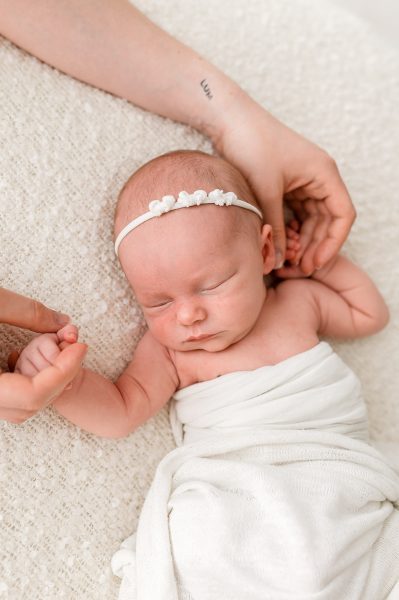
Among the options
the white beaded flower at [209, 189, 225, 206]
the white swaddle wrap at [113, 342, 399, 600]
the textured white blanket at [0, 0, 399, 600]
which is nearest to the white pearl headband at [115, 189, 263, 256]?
the white beaded flower at [209, 189, 225, 206]

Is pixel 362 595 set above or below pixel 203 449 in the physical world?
below

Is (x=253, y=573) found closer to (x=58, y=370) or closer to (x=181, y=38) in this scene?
(x=58, y=370)

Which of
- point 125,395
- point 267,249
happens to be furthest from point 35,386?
point 267,249

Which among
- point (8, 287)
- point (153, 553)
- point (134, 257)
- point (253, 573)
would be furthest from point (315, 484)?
point (8, 287)

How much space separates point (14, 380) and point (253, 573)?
0.54 metres

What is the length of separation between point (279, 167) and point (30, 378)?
0.74 m

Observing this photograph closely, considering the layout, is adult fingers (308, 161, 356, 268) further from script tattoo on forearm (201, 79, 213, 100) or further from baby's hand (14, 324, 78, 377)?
baby's hand (14, 324, 78, 377)

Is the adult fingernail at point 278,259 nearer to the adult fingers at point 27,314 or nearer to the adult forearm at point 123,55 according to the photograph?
the adult forearm at point 123,55

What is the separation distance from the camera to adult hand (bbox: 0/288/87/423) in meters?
1.07

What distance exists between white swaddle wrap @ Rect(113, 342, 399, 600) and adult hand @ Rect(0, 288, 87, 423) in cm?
34

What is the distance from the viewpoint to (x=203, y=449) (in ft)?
4.45

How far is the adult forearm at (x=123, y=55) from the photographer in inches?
55.6

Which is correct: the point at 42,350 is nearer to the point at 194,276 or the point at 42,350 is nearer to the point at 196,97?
the point at 194,276

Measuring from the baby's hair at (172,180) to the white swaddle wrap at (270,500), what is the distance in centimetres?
38
